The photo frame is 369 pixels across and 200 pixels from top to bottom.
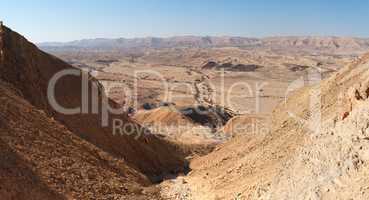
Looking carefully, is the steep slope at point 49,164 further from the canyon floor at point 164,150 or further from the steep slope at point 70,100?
the steep slope at point 70,100

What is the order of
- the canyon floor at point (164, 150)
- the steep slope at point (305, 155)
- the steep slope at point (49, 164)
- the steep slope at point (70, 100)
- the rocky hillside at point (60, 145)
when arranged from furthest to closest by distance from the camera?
the steep slope at point (70, 100)
the rocky hillside at point (60, 145)
the steep slope at point (49, 164)
the canyon floor at point (164, 150)
the steep slope at point (305, 155)

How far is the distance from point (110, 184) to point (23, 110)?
19.1 ft

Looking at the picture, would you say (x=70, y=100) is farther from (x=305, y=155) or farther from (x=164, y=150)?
(x=305, y=155)

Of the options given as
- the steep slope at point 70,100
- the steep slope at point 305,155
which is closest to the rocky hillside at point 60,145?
the steep slope at point 70,100

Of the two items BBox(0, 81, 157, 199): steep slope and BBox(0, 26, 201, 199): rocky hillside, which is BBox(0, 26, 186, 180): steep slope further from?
BBox(0, 81, 157, 199): steep slope

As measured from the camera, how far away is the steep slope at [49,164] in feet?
61.1

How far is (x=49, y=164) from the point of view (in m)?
21.0

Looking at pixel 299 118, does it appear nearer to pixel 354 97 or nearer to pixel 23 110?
pixel 354 97

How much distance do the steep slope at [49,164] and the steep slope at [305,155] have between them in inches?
138

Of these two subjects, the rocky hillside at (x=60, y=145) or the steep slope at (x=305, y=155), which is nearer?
the steep slope at (x=305, y=155)

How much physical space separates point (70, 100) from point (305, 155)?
55.4 feet

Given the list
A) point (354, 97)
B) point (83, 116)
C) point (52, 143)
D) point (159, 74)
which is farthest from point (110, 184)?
point (159, 74)

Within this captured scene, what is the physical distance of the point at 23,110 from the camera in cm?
2419

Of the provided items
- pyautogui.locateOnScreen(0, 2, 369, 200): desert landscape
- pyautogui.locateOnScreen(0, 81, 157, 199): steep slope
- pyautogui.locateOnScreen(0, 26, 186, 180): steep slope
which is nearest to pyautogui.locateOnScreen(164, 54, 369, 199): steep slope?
pyautogui.locateOnScreen(0, 2, 369, 200): desert landscape
